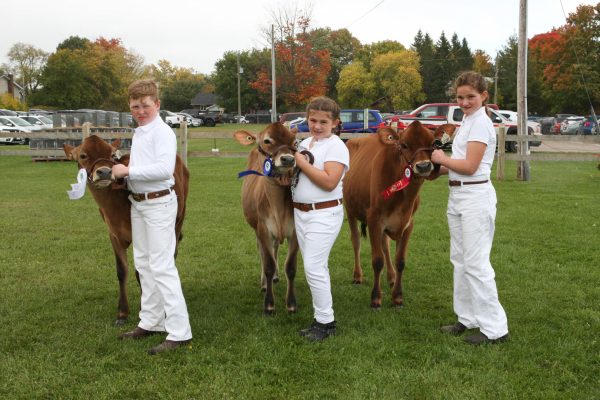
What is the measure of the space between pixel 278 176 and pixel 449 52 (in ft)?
273

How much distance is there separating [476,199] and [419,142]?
2.55 feet

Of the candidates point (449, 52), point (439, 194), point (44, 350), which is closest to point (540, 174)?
point (439, 194)

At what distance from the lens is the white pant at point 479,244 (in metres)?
4.50

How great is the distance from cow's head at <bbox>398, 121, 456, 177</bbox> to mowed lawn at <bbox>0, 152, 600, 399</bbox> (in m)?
1.46

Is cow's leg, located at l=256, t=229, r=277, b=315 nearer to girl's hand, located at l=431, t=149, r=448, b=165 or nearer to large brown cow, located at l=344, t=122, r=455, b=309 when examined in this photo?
large brown cow, located at l=344, t=122, r=455, b=309

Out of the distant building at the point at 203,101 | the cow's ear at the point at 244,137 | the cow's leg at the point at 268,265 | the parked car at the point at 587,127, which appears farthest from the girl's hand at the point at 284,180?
the distant building at the point at 203,101

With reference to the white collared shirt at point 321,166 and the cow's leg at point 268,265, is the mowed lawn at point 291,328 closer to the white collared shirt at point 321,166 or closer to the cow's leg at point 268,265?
the cow's leg at point 268,265

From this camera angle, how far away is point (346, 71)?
62.9 m

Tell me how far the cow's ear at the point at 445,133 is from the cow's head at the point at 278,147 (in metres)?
1.26

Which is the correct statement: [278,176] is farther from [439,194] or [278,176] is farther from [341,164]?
[439,194]

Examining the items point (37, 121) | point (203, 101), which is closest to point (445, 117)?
point (37, 121)

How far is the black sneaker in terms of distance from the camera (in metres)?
4.70

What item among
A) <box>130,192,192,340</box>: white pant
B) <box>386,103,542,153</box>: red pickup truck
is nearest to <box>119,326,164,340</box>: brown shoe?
<box>130,192,192,340</box>: white pant

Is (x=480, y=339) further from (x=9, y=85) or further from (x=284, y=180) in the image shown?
(x=9, y=85)
